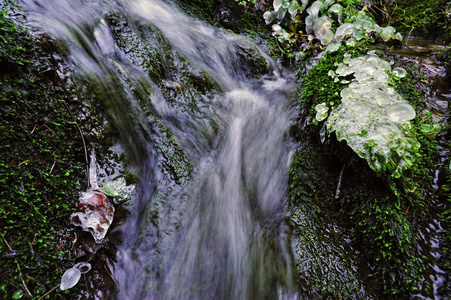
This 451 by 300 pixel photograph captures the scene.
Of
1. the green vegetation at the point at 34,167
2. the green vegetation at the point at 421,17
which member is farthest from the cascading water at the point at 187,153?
the green vegetation at the point at 421,17

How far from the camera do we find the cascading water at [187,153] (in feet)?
6.62

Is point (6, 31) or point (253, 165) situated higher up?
point (6, 31)

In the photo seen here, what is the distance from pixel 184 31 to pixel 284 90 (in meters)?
1.88

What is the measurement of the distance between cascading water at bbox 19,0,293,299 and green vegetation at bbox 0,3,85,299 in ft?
1.13

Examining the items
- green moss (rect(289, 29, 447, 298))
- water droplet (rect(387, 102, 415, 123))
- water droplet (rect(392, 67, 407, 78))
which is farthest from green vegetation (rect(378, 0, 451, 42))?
water droplet (rect(387, 102, 415, 123))

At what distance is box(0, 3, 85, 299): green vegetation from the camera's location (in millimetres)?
1526

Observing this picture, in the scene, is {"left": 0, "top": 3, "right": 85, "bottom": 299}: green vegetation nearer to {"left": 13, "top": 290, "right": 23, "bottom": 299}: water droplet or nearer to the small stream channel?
{"left": 13, "top": 290, "right": 23, "bottom": 299}: water droplet

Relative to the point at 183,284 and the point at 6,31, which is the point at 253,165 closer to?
the point at 183,284

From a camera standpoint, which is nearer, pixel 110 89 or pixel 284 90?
pixel 110 89

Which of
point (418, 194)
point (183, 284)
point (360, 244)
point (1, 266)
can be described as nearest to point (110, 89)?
point (1, 266)

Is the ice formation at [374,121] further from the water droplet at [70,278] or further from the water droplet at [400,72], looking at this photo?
the water droplet at [70,278]

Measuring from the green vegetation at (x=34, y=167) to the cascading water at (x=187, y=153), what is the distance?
13.6 inches

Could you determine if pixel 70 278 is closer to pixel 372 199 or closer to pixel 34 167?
pixel 34 167

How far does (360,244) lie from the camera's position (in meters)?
2.02
